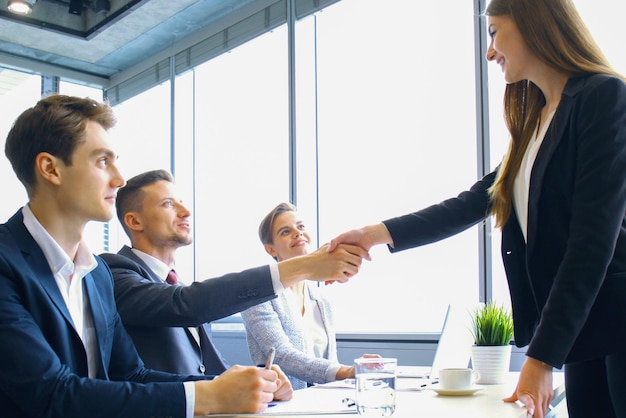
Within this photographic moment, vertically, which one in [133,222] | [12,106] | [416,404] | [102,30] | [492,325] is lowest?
[416,404]

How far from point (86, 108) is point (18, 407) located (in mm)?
799

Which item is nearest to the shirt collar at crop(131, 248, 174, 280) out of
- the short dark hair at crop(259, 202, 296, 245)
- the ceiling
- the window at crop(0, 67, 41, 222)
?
the short dark hair at crop(259, 202, 296, 245)

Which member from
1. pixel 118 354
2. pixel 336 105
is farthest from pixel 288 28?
pixel 118 354

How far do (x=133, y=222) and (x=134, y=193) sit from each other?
0.14 m

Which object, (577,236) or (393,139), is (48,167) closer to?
(577,236)

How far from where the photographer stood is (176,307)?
197 cm

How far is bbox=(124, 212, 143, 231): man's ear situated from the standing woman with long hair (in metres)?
1.45

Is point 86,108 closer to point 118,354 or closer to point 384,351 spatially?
point 118,354

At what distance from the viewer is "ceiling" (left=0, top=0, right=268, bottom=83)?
584cm

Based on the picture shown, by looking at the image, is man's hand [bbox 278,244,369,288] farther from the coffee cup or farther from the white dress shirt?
the white dress shirt

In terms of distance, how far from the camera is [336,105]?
199 inches

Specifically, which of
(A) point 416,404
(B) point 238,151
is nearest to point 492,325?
(A) point 416,404

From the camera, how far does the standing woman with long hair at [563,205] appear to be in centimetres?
128

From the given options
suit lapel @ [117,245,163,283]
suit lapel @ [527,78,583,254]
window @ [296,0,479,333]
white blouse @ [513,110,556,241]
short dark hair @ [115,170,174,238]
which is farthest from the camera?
window @ [296,0,479,333]
